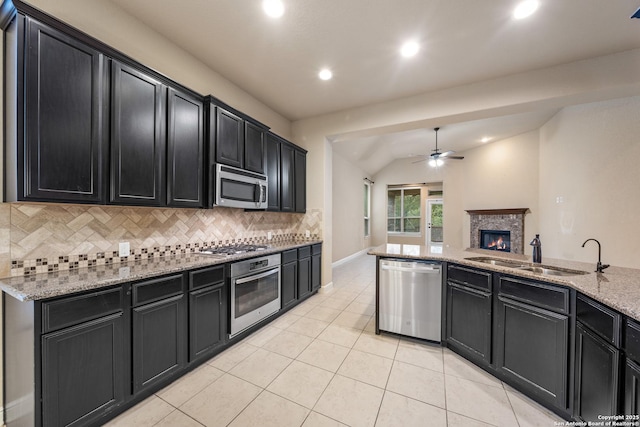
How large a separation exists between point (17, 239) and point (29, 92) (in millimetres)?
951

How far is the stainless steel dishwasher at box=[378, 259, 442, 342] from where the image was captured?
2518 mm

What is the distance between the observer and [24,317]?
1.32m

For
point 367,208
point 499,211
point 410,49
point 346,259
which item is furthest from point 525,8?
point 367,208

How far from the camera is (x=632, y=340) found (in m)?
1.16

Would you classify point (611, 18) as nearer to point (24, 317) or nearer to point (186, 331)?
point (186, 331)

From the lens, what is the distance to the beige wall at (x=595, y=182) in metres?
2.89

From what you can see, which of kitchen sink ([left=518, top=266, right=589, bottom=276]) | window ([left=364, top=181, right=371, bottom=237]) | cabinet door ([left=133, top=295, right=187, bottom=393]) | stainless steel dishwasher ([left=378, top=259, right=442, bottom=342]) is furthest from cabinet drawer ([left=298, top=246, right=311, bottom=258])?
window ([left=364, top=181, right=371, bottom=237])

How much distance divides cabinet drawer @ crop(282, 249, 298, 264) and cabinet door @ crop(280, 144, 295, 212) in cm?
73

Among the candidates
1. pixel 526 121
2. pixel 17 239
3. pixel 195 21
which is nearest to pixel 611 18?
pixel 526 121

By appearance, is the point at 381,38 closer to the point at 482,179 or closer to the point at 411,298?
the point at 411,298

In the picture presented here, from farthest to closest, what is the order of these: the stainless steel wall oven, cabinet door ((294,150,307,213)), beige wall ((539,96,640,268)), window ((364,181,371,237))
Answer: window ((364,181,371,237)) < cabinet door ((294,150,307,213)) < beige wall ((539,96,640,268)) < the stainless steel wall oven

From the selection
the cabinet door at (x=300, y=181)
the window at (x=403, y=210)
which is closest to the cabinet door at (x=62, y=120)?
the cabinet door at (x=300, y=181)

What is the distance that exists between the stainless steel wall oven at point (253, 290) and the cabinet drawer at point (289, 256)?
148 mm

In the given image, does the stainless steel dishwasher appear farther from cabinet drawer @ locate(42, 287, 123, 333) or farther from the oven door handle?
cabinet drawer @ locate(42, 287, 123, 333)
